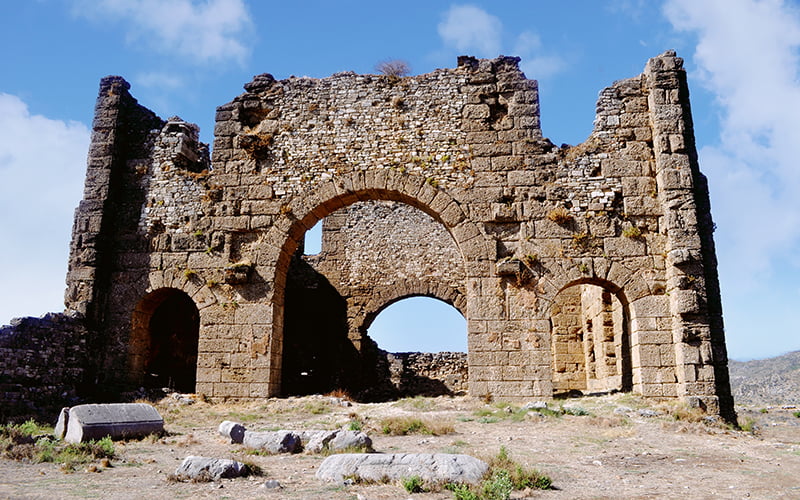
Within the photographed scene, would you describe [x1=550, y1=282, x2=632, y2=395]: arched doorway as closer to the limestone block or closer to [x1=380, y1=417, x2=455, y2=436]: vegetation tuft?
the limestone block

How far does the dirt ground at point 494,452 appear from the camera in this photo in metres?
5.38

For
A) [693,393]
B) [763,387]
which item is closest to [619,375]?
[693,393]

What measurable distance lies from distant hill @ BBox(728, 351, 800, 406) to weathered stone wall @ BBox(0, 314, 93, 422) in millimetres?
19558

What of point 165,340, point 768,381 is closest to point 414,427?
point 165,340

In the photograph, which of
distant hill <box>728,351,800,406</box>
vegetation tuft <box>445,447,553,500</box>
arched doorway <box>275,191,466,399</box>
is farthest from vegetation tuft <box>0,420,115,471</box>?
distant hill <box>728,351,800,406</box>

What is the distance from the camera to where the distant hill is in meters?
23.2

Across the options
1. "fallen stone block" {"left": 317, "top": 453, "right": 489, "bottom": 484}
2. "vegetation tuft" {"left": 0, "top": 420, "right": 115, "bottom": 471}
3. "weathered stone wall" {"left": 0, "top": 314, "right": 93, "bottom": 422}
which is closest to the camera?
"fallen stone block" {"left": 317, "top": 453, "right": 489, "bottom": 484}

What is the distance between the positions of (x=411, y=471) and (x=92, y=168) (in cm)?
1058

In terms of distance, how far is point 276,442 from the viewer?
720 centimetres

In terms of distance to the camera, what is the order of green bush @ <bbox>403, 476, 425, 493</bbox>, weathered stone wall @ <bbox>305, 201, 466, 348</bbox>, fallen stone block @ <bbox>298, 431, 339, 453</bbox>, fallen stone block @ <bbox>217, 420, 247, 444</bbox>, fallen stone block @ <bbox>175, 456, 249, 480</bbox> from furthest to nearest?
weathered stone wall @ <bbox>305, 201, 466, 348</bbox>
fallen stone block @ <bbox>217, 420, 247, 444</bbox>
fallen stone block @ <bbox>298, 431, 339, 453</bbox>
fallen stone block @ <bbox>175, 456, 249, 480</bbox>
green bush @ <bbox>403, 476, 425, 493</bbox>

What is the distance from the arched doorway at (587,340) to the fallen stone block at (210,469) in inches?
339

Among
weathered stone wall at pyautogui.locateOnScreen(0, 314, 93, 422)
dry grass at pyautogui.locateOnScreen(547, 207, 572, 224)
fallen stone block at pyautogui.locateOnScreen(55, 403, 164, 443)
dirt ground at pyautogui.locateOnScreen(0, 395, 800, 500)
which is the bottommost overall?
dirt ground at pyautogui.locateOnScreen(0, 395, 800, 500)

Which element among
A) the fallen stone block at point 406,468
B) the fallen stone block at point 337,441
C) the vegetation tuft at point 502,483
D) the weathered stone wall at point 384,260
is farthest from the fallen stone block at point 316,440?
the weathered stone wall at point 384,260

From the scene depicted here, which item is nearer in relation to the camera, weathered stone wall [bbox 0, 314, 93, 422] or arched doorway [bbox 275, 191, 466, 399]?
weathered stone wall [bbox 0, 314, 93, 422]
